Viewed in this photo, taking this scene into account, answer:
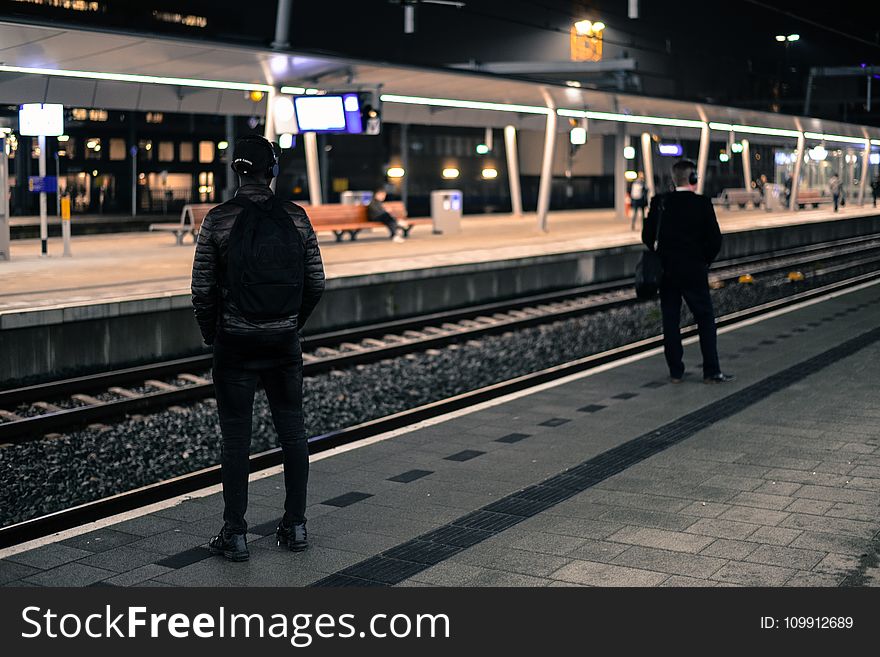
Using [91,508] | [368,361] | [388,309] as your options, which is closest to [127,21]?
[388,309]

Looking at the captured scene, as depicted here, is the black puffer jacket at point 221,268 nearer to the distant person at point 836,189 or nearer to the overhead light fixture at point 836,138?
the overhead light fixture at point 836,138

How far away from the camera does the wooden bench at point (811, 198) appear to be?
47091 millimetres

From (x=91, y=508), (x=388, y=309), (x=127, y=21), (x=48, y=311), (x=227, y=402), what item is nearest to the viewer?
(x=227, y=402)

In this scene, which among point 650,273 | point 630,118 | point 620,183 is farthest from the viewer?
point 620,183

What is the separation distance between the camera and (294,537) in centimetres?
494

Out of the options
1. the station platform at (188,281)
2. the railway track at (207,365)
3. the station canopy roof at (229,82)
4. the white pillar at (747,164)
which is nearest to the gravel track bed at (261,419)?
the railway track at (207,365)

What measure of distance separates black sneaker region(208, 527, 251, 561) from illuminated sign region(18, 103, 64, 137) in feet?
45.6

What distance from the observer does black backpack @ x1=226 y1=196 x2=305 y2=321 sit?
462 cm

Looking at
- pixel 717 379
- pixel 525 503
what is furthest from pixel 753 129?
pixel 525 503

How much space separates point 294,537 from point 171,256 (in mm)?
14898

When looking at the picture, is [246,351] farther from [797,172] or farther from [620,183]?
[797,172]

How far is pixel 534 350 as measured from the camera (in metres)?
13.4
